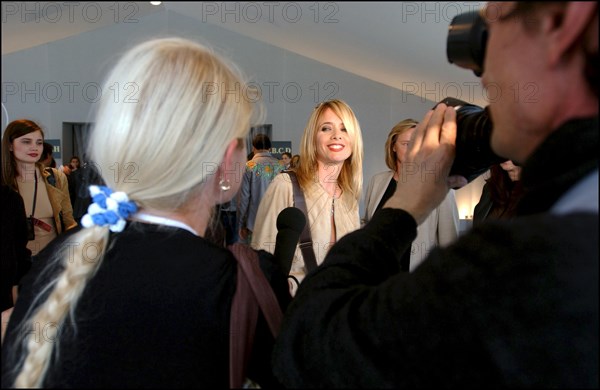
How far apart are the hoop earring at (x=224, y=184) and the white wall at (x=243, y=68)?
261 inches

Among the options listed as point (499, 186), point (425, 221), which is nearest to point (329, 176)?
point (425, 221)

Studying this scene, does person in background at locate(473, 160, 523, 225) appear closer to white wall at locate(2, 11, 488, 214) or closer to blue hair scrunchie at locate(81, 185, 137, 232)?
blue hair scrunchie at locate(81, 185, 137, 232)

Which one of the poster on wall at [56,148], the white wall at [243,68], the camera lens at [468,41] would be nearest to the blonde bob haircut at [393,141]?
the camera lens at [468,41]

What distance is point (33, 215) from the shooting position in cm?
265

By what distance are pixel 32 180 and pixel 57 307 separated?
236 cm

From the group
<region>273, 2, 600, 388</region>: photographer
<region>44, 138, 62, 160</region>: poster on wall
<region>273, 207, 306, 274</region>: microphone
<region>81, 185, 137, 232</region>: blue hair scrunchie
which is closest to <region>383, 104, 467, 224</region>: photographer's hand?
<region>273, 2, 600, 388</region>: photographer

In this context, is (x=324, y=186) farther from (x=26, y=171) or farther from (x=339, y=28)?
(x=339, y=28)

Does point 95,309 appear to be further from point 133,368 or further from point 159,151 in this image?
point 159,151

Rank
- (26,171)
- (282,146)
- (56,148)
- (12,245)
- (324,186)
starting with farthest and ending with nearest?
(282,146), (56,148), (26,171), (324,186), (12,245)

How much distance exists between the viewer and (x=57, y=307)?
0.68 m

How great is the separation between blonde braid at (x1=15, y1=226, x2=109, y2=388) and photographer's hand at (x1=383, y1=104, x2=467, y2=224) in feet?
1.39

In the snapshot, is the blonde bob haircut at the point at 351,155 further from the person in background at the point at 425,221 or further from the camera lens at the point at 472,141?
the camera lens at the point at 472,141

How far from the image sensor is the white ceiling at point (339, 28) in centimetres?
341

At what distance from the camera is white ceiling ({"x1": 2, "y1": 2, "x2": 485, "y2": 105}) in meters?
3.41
